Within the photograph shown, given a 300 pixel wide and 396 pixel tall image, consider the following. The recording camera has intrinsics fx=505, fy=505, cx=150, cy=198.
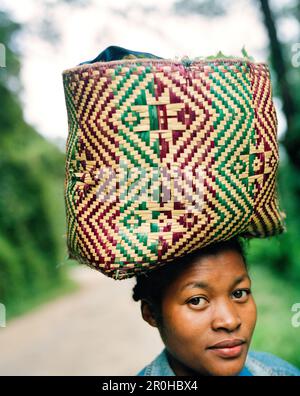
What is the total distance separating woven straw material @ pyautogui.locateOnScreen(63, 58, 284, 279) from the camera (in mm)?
1446

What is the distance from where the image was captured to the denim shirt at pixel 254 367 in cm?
191

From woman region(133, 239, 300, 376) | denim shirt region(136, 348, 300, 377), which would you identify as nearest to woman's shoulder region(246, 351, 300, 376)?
denim shirt region(136, 348, 300, 377)

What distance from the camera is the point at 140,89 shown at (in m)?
1.44

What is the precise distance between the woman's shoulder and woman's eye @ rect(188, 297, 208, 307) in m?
0.61

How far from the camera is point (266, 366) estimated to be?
213 centimetres

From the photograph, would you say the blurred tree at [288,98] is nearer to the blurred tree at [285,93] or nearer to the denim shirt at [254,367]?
the blurred tree at [285,93]

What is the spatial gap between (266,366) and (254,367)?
0.23 feet

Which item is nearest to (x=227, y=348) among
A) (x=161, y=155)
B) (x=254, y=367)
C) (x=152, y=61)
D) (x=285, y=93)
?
(x=254, y=367)

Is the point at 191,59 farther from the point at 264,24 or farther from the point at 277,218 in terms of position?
the point at 264,24

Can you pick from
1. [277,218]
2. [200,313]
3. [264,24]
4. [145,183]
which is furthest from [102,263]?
[264,24]

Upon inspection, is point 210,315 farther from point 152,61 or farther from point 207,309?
point 152,61

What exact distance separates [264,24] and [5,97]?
18.9ft

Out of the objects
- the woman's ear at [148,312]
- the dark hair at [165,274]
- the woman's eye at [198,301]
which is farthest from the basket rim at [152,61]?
the woman's ear at [148,312]

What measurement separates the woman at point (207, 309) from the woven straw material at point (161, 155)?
171 millimetres
